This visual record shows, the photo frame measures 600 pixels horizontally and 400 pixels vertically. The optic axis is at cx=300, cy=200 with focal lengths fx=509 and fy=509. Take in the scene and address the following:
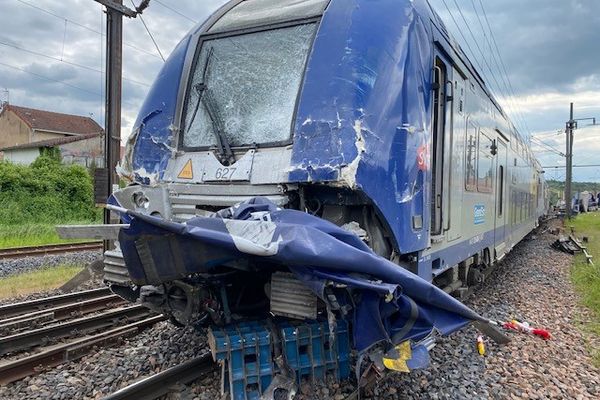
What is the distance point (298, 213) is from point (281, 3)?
2.40 m

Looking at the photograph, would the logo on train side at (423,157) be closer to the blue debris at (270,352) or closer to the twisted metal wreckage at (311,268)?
the twisted metal wreckage at (311,268)

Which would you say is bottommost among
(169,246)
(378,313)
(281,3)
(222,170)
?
(378,313)

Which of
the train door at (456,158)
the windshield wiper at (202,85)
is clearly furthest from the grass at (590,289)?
the windshield wiper at (202,85)

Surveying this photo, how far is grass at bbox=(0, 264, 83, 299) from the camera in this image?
28.1 ft

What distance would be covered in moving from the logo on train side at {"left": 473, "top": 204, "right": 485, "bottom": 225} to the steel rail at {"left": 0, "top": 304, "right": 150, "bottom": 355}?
4.42 metres

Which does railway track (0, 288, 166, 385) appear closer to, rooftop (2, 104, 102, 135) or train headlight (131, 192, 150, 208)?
train headlight (131, 192, 150, 208)

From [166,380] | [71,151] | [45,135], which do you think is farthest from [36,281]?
[45,135]

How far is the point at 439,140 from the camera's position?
16.4 feet

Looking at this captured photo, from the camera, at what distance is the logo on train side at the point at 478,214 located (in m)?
6.62

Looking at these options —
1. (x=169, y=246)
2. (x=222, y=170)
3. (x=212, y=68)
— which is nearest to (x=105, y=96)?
(x=212, y=68)

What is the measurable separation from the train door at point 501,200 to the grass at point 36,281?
7814 millimetres

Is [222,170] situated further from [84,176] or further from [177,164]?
[84,176]

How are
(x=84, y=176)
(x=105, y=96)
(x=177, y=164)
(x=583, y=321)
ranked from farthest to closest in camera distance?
(x=84, y=176)
(x=105, y=96)
(x=583, y=321)
(x=177, y=164)

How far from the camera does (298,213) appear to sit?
10.2 feet
